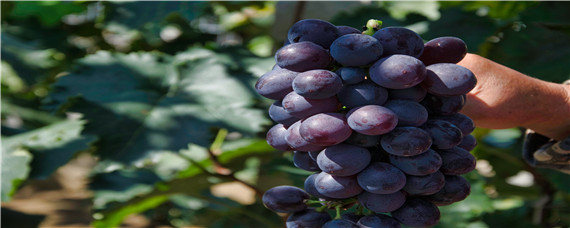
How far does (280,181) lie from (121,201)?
20.6 inches

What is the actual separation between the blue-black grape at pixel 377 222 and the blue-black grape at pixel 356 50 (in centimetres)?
16

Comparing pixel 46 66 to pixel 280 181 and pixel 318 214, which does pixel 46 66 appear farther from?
pixel 318 214

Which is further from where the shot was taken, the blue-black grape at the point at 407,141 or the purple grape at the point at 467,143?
the purple grape at the point at 467,143

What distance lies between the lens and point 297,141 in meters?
0.55

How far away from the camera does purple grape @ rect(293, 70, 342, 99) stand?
0.50 meters

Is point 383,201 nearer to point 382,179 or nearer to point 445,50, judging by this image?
point 382,179

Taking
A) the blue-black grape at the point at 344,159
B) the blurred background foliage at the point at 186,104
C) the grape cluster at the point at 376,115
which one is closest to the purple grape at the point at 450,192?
the grape cluster at the point at 376,115

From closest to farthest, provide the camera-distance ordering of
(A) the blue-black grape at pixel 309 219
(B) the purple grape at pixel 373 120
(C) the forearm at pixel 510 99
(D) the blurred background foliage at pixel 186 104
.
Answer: (B) the purple grape at pixel 373 120, (A) the blue-black grape at pixel 309 219, (C) the forearm at pixel 510 99, (D) the blurred background foliage at pixel 186 104

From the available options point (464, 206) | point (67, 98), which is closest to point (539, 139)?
point (464, 206)

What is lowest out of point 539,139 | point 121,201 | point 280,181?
point 539,139

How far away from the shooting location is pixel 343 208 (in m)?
0.62

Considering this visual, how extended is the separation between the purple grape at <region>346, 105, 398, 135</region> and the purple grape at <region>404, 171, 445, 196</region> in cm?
7

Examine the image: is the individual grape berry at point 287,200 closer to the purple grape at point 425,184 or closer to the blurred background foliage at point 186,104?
the purple grape at point 425,184

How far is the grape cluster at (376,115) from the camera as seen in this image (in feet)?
1.68
